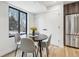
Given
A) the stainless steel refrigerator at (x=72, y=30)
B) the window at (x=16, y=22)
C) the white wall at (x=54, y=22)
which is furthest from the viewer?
the white wall at (x=54, y=22)

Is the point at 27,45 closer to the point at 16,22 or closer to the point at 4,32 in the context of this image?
the point at 4,32

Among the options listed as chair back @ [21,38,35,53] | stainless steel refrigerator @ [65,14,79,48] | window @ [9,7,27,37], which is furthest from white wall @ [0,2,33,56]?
stainless steel refrigerator @ [65,14,79,48]

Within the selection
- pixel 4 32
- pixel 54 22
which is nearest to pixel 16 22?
pixel 4 32

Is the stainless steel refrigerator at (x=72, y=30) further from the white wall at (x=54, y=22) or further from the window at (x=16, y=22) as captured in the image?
the window at (x=16, y=22)

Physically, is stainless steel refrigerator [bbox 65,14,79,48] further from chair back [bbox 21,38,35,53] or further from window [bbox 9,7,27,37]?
chair back [bbox 21,38,35,53]

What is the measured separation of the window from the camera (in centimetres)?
506

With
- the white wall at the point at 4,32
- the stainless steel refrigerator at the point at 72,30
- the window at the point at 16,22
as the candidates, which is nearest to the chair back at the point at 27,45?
the white wall at the point at 4,32

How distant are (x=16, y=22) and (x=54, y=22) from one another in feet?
7.09

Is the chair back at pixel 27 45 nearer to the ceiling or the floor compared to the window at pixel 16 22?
nearer to the floor

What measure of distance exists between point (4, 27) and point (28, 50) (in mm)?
1590

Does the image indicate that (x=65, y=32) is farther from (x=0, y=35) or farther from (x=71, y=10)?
(x=0, y=35)

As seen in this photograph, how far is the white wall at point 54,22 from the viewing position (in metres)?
5.91

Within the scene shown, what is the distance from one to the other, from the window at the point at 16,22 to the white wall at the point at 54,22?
1.23 meters

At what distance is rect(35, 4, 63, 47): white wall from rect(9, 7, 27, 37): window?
4.05 feet
